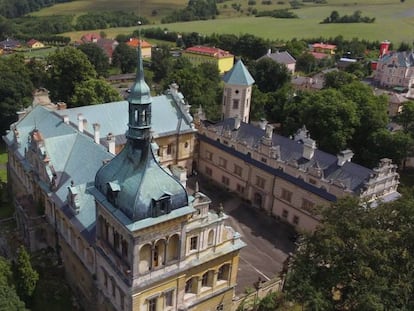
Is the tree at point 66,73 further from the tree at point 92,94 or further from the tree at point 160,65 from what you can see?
the tree at point 160,65

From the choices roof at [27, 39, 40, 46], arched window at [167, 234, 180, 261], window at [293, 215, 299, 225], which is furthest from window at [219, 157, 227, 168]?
roof at [27, 39, 40, 46]

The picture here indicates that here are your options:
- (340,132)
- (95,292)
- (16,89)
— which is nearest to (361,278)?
(95,292)

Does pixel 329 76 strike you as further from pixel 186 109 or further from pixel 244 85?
pixel 186 109

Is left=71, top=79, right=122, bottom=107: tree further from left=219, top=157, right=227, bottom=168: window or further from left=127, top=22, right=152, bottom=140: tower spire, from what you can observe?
left=127, top=22, right=152, bottom=140: tower spire

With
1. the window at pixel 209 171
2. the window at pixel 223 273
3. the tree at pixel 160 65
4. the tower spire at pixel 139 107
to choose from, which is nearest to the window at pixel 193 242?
the window at pixel 223 273

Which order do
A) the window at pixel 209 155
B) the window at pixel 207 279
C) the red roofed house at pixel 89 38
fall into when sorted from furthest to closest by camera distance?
the red roofed house at pixel 89 38 < the window at pixel 209 155 < the window at pixel 207 279

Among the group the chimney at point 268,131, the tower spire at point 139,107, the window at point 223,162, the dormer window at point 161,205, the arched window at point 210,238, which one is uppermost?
the tower spire at point 139,107
